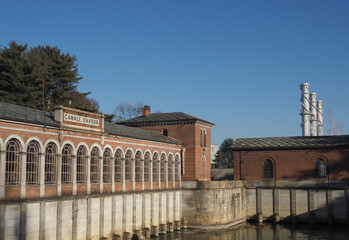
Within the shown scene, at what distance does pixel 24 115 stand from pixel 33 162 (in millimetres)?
3122

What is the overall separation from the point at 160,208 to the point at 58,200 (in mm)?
16031

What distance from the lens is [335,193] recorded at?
49.6 m

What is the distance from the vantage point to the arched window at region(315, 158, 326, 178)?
5244 cm

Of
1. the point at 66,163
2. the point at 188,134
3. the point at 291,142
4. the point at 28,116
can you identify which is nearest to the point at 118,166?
the point at 66,163

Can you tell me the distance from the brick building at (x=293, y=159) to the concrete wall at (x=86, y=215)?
14107 millimetres

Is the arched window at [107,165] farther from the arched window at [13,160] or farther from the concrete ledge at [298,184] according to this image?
the concrete ledge at [298,184]

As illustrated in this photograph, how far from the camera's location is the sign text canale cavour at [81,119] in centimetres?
3144

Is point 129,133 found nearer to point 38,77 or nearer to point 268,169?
point 38,77

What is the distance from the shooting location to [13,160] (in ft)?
87.8

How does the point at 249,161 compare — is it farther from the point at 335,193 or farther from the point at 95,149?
the point at 95,149

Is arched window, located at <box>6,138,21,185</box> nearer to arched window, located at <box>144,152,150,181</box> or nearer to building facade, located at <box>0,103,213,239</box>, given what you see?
building facade, located at <box>0,103,213,239</box>

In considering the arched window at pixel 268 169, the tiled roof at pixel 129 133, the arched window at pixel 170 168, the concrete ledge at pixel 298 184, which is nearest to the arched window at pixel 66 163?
the tiled roof at pixel 129 133


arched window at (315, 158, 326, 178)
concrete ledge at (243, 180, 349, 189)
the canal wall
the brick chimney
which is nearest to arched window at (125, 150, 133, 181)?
the brick chimney

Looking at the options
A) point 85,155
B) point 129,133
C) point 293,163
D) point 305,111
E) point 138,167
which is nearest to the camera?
point 85,155
